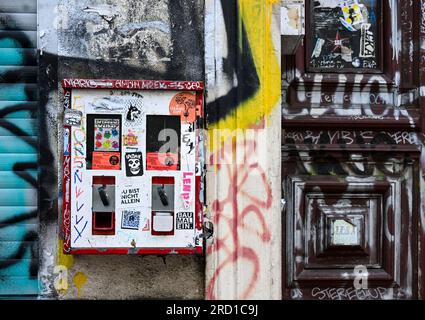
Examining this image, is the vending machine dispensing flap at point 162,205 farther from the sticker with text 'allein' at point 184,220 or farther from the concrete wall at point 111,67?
the concrete wall at point 111,67

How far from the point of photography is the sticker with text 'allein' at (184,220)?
12.8ft

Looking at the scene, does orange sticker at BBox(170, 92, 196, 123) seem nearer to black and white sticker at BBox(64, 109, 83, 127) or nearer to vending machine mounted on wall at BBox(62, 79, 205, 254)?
vending machine mounted on wall at BBox(62, 79, 205, 254)

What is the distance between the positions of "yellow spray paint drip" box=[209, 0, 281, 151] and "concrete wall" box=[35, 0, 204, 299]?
0.30 m

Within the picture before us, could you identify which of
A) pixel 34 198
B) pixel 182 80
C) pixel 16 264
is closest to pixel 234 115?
pixel 182 80

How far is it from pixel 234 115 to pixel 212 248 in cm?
83

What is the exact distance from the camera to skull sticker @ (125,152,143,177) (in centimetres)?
390

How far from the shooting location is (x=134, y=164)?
3902 millimetres

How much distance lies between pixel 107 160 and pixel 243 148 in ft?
2.76

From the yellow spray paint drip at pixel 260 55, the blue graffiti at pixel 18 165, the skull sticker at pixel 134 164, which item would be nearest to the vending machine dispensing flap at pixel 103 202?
the skull sticker at pixel 134 164

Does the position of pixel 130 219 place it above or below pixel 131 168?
below

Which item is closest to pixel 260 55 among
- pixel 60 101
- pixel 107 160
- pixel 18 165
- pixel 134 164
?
pixel 134 164

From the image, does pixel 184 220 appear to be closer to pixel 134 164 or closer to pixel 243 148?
pixel 134 164

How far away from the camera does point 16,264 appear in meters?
4.14
